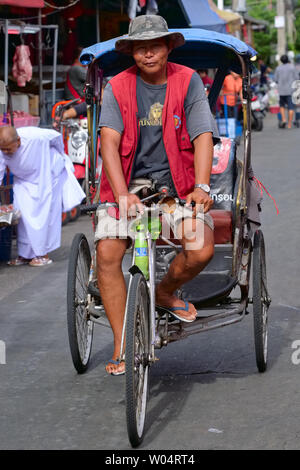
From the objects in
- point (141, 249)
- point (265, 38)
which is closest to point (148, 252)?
point (141, 249)

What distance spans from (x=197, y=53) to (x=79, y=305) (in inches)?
83.0

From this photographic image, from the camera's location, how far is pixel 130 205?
485 cm

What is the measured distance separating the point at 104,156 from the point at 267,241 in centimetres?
511

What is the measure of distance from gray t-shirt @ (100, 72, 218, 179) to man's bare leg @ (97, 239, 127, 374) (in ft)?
1.60

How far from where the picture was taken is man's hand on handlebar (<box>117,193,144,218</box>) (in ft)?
15.8

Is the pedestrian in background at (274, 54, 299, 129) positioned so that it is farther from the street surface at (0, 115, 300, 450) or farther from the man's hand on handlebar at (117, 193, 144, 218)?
→ the man's hand on handlebar at (117, 193, 144, 218)

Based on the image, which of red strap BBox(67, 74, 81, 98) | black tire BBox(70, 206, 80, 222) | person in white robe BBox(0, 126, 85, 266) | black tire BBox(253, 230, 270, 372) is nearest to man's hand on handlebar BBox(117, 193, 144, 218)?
black tire BBox(253, 230, 270, 372)

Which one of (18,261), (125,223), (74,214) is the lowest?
(74,214)

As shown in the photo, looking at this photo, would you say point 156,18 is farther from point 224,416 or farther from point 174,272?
point 224,416

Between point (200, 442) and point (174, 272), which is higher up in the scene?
point (174, 272)

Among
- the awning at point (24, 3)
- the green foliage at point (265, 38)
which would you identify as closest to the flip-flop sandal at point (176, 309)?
the awning at point (24, 3)

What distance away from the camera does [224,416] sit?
4.87 m

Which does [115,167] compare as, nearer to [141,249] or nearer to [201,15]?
[141,249]
